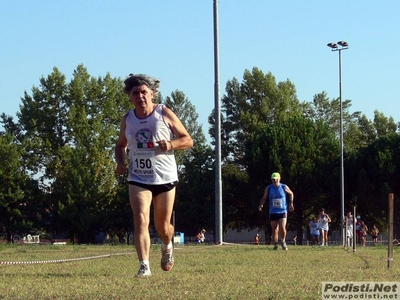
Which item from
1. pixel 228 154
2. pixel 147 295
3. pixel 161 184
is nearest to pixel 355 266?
pixel 161 184

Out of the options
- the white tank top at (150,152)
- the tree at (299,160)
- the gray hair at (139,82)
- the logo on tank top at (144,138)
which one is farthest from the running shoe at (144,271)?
the tree at (299,160)

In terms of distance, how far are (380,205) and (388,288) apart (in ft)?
200

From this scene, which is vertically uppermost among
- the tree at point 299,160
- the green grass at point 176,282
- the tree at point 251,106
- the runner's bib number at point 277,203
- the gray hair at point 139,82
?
the tree at point 251,106

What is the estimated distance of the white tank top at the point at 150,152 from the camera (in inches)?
362

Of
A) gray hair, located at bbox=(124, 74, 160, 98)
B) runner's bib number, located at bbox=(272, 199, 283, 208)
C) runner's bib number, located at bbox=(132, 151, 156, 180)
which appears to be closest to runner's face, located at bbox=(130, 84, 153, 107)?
gray hair, located at bbox=(124, 74, 160, 98)

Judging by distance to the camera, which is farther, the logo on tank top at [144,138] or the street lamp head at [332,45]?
the street lamp head at [332,45]

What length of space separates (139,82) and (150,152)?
0.83 meters

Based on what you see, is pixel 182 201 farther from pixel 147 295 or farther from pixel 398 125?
pixel 147 295

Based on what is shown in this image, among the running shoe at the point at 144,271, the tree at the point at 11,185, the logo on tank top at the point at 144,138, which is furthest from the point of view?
the tree at the point at 11,185

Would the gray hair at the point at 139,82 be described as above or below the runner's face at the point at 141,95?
above

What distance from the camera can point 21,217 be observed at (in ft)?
259

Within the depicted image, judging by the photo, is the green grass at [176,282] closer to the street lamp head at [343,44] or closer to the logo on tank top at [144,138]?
the logo on tank top at [144,138]

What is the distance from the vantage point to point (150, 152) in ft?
30.1

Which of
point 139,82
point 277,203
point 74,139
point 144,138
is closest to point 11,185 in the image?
point 74,139
